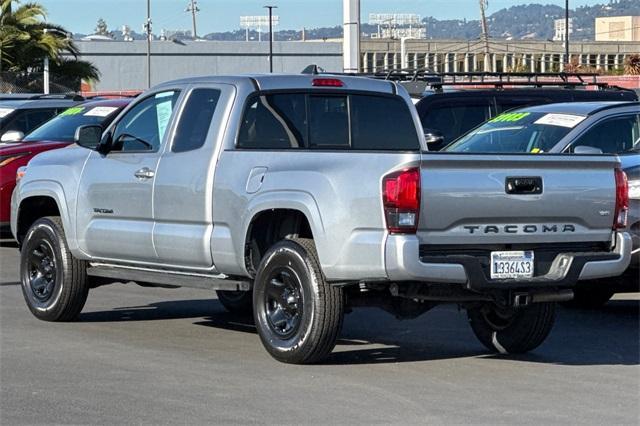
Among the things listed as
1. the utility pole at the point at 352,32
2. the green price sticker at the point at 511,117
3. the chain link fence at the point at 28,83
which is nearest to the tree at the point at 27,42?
the chain link fence at the point at 28,83

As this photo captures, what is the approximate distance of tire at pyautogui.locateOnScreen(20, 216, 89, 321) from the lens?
1023 centimetres

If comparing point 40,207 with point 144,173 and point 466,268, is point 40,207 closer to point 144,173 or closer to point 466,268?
point 144,173

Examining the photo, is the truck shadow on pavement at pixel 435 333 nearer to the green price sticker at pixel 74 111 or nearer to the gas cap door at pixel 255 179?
the gas cap door at pixel 255 179

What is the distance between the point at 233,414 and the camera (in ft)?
22.9

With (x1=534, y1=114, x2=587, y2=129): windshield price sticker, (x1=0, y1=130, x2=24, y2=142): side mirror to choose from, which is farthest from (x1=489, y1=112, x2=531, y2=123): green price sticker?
(x1=0, y1=130, x2=24, y2=142): side mirror

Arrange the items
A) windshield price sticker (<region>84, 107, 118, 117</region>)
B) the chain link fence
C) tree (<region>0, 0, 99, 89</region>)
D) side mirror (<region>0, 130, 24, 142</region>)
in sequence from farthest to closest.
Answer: tree (<region>0, 0, 99, 89</region>)
the chain link fence
windshield price sticker (<region>84, 107, 118, 117</region>)
side mirror (<region>0, 130, 24, 142</region>)

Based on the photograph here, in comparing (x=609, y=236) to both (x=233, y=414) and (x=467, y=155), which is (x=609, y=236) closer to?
(x=467, y=155)

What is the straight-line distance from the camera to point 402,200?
775cm

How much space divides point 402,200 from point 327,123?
2.08m

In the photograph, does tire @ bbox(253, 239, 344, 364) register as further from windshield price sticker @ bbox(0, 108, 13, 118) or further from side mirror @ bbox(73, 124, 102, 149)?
windshield price sticker @ bbox(0, 108, 13, 118)

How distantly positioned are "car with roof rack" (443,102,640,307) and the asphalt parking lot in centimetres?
148

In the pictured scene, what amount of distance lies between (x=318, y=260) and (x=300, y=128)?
1572mm

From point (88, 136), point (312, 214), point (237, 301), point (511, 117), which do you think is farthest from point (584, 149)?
point (88, 136)

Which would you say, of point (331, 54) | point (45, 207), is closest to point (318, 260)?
point (45, 207)
